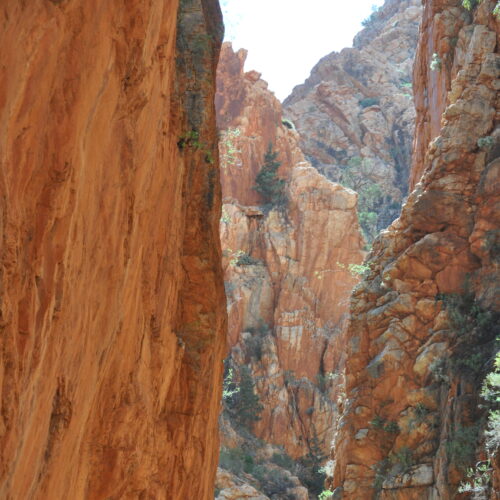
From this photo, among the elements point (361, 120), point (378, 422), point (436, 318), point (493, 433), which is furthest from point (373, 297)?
point (361, 120)

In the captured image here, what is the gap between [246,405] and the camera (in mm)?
34438

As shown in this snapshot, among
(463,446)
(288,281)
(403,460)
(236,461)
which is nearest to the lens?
(463,446)

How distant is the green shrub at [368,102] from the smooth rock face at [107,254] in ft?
173

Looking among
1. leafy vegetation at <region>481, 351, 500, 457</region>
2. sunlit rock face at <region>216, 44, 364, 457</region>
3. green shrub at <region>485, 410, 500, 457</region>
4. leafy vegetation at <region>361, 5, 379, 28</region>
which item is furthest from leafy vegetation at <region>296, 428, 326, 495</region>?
leafy vegetation at <region>361, 5, 379, 28</region>

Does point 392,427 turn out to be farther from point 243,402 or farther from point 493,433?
point 243,402

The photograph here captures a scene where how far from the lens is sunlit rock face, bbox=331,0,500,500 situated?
56.9 ft

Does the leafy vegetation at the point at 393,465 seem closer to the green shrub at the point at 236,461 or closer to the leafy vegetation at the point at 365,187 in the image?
the green shrub at the point at 236,461

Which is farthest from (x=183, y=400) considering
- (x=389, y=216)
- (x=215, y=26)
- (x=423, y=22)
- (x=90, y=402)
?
(x=389, y=216)

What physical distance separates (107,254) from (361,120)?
189 feet

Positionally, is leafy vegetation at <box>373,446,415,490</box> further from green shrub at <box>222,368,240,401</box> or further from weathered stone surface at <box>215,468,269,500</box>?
green shrub at <box>222,368,240,401</box>

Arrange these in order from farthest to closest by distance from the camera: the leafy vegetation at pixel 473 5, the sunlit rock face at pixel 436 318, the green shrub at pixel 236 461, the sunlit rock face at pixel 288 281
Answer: the sunlit rock face at pixel 288 281, the green shrub at pixel 236 461, the leafy vegetation at pixel 473 5, the sunlit rock face at pixel 436 318

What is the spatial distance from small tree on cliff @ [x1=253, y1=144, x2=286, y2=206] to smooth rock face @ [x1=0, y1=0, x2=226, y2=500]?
97.2 ft

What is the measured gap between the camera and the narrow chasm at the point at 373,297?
18.0m

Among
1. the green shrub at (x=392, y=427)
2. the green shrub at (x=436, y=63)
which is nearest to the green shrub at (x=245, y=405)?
the green shrub at (x=392, y=427)
